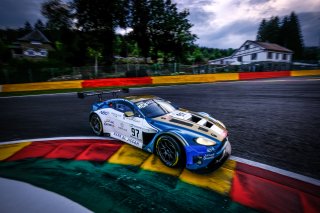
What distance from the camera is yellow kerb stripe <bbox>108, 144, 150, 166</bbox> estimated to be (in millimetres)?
4723

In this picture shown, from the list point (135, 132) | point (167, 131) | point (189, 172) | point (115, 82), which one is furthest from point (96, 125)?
point (115, 82)

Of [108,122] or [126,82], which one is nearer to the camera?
[108,122]

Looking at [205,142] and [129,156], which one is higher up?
[205,142]

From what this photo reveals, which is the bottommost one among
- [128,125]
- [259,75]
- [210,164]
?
[210,164]

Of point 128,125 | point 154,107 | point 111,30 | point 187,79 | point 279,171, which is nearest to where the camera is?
point 279,171

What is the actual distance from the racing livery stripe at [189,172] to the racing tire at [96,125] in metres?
0.42

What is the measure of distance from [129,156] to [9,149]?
3414 millimetres

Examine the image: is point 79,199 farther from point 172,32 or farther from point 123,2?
point 172,32

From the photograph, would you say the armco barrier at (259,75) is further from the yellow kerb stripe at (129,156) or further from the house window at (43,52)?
the house window at (43,52)

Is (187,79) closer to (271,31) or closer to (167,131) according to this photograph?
(167,131)

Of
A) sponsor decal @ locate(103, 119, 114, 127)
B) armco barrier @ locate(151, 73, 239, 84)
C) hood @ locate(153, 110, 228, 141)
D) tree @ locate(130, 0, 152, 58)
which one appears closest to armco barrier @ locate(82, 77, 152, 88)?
armco barrier @ locate(151, 73, 239, 84)

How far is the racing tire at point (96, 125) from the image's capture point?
248 inches

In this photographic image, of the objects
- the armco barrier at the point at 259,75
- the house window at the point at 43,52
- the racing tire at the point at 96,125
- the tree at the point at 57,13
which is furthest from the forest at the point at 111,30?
the racing tire at the point at 96,125

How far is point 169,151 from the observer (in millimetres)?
4395
